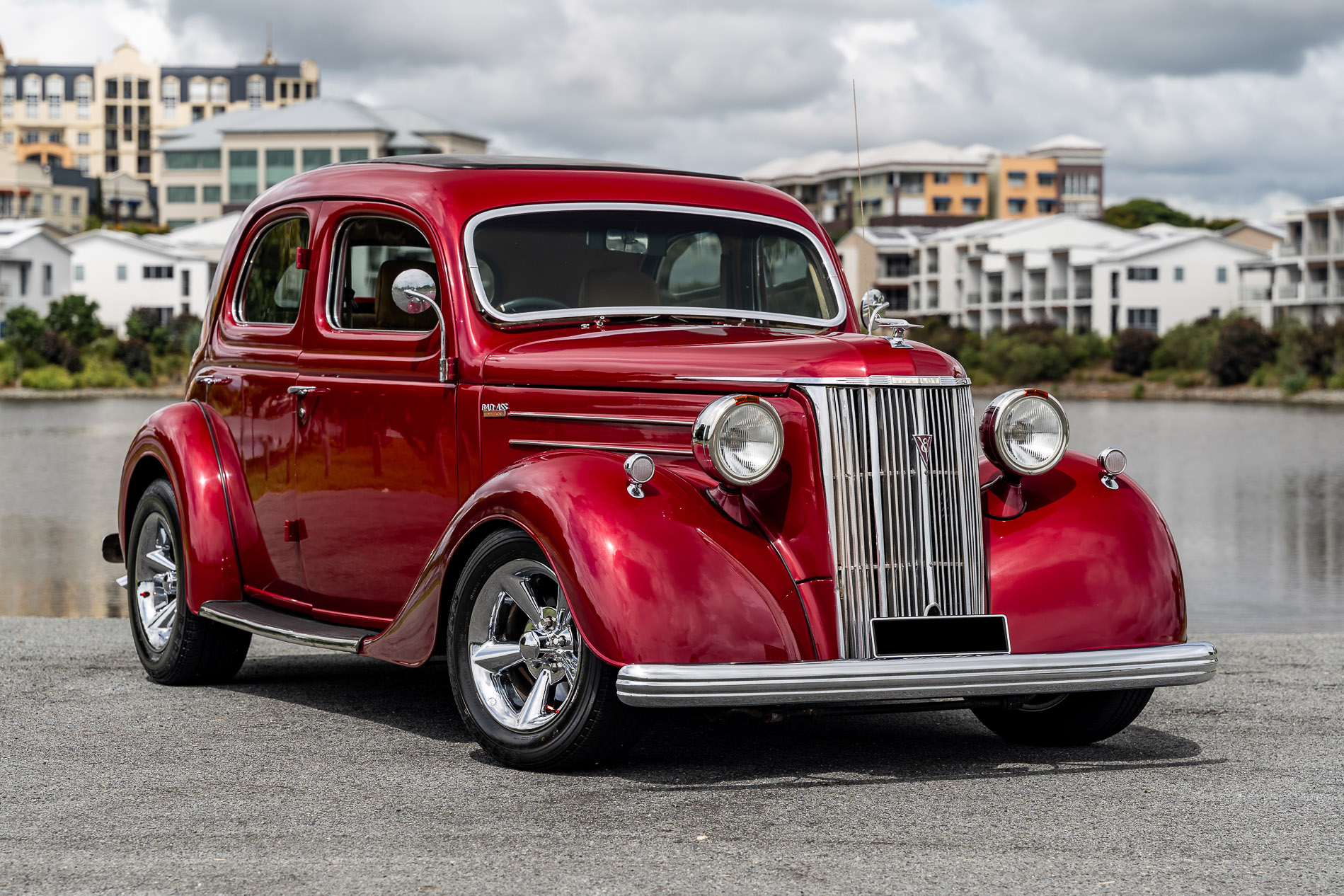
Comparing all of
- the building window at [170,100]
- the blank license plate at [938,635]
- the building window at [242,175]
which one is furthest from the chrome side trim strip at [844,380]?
the building window at [170,100]

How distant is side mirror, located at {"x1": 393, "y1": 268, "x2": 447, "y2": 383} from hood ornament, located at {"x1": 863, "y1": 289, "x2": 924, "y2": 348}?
1664 mm

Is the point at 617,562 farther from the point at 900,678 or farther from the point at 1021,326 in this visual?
the point at 1021,326

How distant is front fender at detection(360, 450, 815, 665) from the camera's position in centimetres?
544

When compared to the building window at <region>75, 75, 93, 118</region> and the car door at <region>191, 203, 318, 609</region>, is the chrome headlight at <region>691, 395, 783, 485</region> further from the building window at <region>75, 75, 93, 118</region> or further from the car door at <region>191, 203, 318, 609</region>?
the building window at <region>75, 75, 93, 118</region>

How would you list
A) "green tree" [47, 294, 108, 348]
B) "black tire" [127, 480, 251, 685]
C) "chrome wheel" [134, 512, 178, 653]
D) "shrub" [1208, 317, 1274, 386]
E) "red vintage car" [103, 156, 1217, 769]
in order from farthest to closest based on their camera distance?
1. "green tree" [47, 294, 108, 348]
2. "shrub" [1208, 317, 1274, 386]
3. "chrome wheel" [134, 512, 178, 653]
4. "black tire" [127, 480, 251, 685]
5. "red vintage car" [103, 156, 1217, 769]

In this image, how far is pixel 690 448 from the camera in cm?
590

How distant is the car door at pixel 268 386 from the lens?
7.48m

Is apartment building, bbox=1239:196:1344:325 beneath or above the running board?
above

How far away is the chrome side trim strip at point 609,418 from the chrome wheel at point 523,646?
615 millimetres

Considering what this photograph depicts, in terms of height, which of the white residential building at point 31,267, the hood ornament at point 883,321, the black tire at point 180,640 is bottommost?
the black tire at point 180,640

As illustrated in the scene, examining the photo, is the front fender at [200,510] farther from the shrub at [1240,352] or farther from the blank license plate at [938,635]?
the shrub at [1240,352]

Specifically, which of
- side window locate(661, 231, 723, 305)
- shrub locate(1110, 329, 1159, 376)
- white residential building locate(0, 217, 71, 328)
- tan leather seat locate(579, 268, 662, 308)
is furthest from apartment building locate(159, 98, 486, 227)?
tan leather seat locate(579, 268, 662, 308)

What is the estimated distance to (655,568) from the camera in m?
5.49

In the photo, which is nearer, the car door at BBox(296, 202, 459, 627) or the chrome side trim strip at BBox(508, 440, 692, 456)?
the chrome side trim strip at BBox(508, 440, 692, 456)
